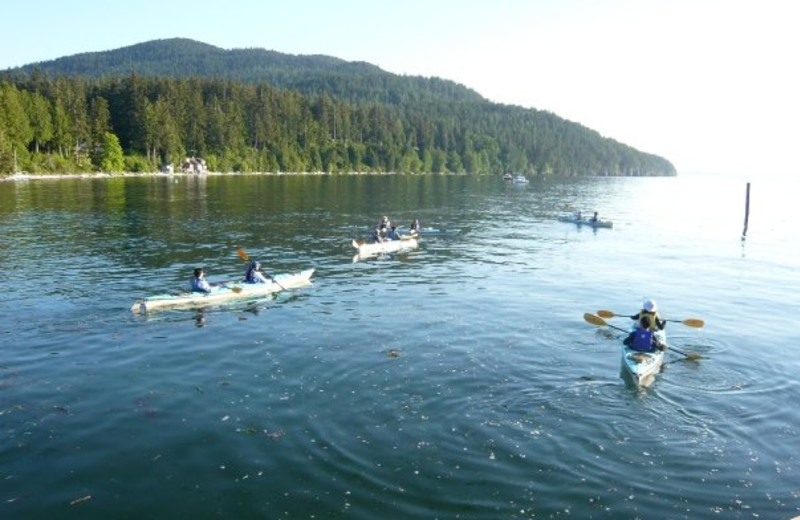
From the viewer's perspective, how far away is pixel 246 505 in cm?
1403

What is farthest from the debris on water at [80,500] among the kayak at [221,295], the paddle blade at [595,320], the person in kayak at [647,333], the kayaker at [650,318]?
the paddle blade at [595,320]

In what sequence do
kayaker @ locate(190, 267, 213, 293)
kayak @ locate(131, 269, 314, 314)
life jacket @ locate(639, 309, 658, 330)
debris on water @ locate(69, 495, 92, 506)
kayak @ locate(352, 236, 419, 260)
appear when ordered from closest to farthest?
1. debris on water @ locate(69, 495, 92, 506)
2. life jacket @ locate(639, 309, 658, 330)
3. kayak @ locate(131, 269, 314, 314)
4. kayaker @ locate(190, 267, 213, 293)
5. kayak @ locate(352, 236, 419, 260)

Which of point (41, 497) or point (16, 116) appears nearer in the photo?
point (41, 497)

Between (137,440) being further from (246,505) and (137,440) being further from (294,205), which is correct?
(294,205)

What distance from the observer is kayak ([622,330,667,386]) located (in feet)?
71.8

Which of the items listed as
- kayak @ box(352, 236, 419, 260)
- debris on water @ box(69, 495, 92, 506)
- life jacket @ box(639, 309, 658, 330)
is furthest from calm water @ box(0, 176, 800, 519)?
kayak @ box(352, 236, 419, 260)

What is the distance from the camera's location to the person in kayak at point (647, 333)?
2370cm

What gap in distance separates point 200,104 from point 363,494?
7004 inches

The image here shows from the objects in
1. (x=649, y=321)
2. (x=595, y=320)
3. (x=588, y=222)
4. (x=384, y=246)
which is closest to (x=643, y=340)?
(x=649, y=321)

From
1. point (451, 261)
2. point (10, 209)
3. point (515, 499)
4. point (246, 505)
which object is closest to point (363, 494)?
point (246, 505)

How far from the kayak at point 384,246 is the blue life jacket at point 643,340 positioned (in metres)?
27.2

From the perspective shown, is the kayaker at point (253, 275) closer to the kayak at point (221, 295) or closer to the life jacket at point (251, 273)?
the life jacket at point (251, 273)

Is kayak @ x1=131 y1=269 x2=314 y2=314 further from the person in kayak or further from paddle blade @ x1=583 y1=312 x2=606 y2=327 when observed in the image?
the person in kayak

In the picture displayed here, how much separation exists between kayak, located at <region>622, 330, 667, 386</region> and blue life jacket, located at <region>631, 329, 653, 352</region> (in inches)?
7.4
